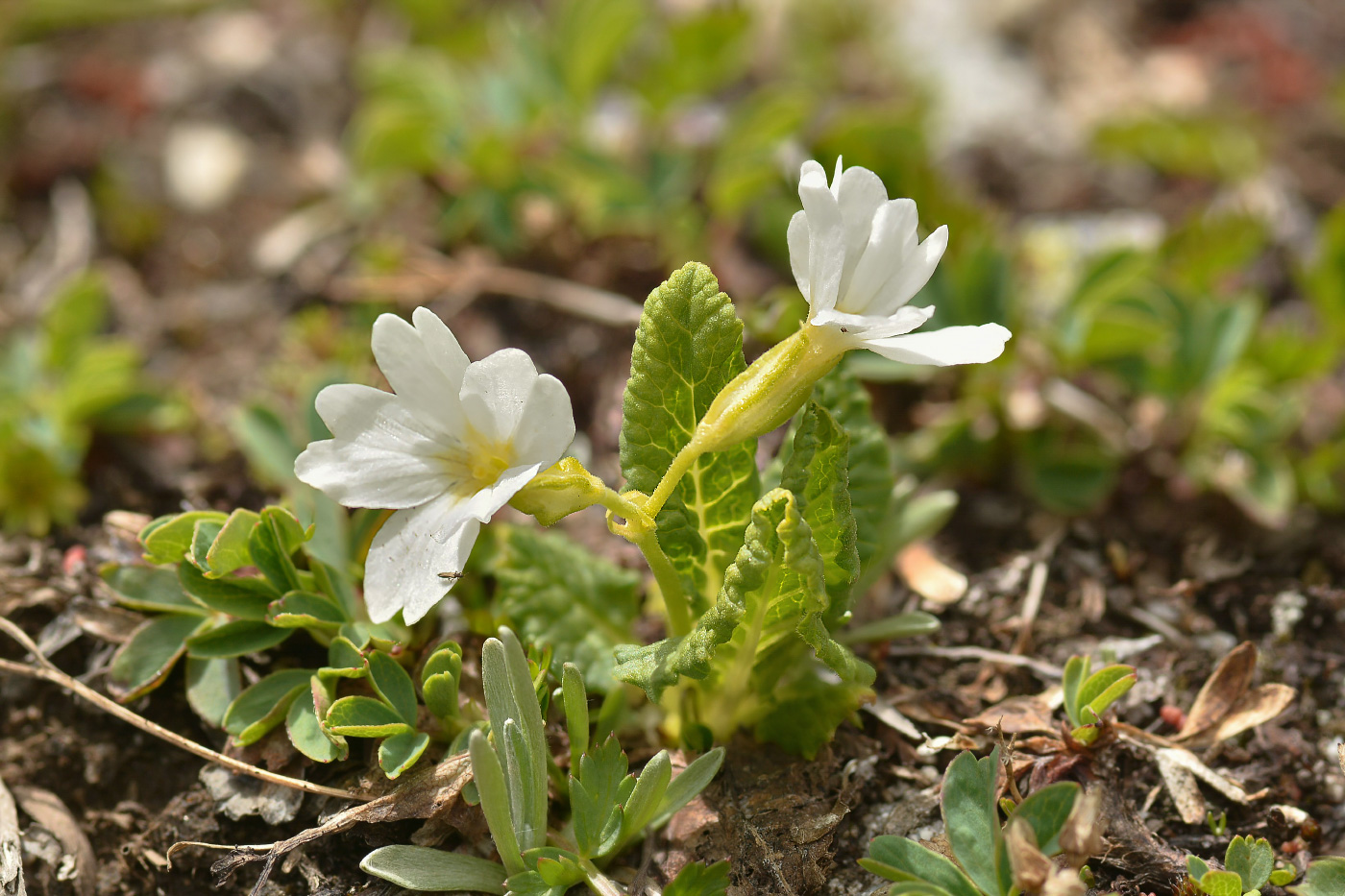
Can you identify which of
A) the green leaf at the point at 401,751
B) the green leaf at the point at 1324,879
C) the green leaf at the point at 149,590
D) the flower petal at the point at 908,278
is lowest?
the green leaf at the point at 1324,879

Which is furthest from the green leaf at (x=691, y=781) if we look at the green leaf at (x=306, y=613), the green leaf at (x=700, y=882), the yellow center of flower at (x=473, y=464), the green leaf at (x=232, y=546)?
the green leaf at (x=232, y=546)

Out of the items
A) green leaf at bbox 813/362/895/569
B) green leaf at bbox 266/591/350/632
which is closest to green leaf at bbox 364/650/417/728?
green leaf at bbox 266/591/350/632

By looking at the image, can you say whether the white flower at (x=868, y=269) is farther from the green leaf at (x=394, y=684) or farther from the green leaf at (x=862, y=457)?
the green leaf at (x=394, y=684)

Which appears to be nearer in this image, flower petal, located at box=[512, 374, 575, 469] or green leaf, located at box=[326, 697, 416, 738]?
flower petal, located at box=[512, 374, 575, 469]

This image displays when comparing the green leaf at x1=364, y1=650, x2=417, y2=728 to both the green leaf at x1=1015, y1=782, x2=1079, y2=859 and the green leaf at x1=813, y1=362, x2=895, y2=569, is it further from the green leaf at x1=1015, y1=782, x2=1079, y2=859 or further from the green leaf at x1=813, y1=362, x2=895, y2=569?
the green leaf at x1=1015, y1=782, x2=1079, y2=859

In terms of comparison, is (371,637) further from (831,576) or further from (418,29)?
(418,29)

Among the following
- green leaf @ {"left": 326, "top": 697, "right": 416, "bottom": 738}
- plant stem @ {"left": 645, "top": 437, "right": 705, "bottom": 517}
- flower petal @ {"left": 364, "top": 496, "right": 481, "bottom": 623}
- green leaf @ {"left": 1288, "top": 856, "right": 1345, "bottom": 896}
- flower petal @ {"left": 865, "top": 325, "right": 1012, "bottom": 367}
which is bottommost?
green leaf @ {"left": 1288, "top": 856, "right": 1345, "bottom": 896}
